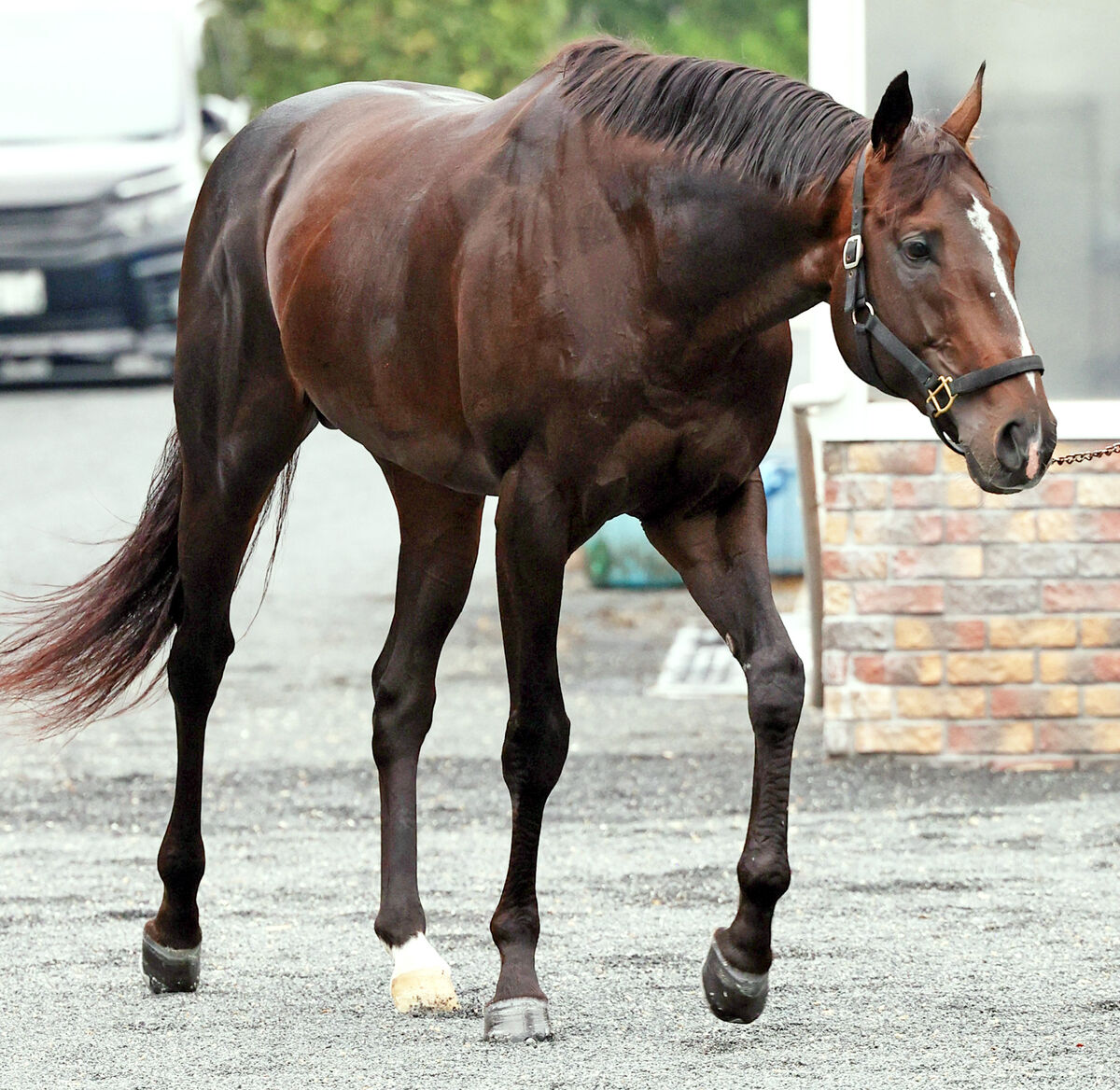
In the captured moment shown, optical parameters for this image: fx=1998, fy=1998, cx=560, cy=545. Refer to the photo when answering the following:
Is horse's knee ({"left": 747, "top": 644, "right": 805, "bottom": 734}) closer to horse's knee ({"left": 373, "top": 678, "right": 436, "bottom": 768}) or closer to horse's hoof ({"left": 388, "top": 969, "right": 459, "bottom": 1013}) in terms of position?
horse's hoof ({"left": 388, "top": 969, "right": 459, "bottom": 1013})

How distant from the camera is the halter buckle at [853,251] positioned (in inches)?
135

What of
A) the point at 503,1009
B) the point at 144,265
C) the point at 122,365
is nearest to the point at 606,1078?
the point at 503,1009

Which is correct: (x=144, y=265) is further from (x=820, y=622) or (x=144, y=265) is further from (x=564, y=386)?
(x=564, y=386)

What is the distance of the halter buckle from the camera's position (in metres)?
3.44

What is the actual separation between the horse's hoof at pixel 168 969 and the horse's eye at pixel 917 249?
88.9 inches

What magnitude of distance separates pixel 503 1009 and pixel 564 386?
120 cm

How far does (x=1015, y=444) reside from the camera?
3.32m

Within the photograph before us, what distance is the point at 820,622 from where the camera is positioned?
7758 millimetres

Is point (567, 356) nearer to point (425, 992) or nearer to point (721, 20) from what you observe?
point (425, 992)

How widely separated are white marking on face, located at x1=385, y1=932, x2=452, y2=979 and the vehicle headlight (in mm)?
15843

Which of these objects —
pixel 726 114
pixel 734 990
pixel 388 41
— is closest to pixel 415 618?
pixel 734 990

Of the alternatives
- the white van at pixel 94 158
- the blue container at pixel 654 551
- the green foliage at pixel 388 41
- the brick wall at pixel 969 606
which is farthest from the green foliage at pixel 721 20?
the brick wall at pixel 969 606

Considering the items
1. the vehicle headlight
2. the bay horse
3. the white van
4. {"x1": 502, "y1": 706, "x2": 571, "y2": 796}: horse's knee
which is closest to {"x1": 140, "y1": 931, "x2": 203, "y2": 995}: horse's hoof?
the bay horse

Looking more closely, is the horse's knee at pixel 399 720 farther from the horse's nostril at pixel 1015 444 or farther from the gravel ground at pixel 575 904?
the horse's nostril at pixel 1015 444
